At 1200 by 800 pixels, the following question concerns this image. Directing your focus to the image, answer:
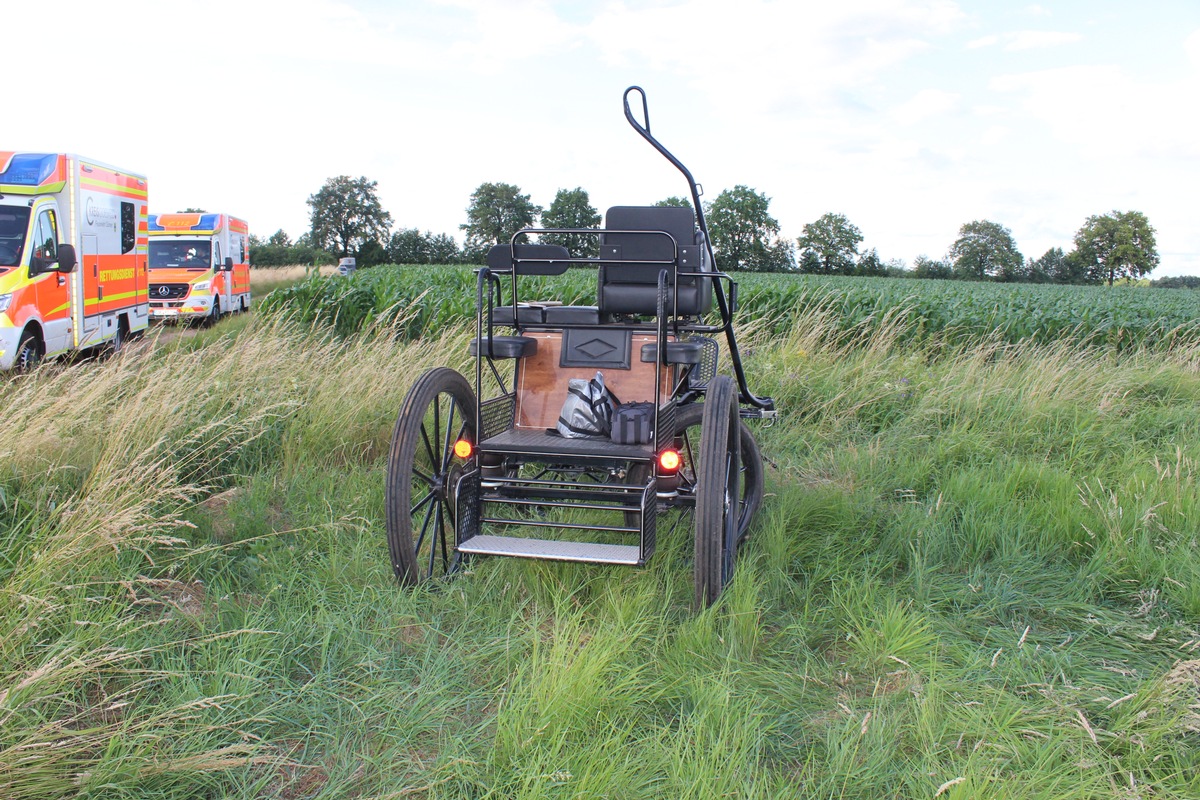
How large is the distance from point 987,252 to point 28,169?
98.8 m

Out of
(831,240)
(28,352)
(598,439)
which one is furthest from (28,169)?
(831,240)

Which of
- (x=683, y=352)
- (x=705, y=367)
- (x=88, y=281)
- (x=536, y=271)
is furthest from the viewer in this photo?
(x=88, y=281)

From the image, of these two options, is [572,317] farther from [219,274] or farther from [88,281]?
[219,274]

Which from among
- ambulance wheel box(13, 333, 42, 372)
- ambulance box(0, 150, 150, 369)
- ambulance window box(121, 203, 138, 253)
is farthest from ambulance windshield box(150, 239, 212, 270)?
ambulance wheel box(13, 333, 42, 372)

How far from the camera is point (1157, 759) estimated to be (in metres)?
2.53

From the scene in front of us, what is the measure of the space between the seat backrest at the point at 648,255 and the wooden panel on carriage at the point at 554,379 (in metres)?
0.24

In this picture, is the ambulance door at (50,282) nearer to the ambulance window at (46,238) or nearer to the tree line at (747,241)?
the ambulance window at (46,238)

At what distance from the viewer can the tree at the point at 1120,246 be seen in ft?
306

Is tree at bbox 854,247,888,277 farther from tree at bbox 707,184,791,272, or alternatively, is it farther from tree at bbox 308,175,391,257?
tree at bbox 308,175,391,257

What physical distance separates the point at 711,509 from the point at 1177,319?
1221cm

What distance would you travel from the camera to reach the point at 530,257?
163 inches

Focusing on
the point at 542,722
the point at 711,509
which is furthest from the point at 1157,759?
the point at 542,722

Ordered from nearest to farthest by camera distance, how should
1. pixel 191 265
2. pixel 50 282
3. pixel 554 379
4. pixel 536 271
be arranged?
1. pixel 536 271
2. pixel 554 379
3. pixel 50 282
4. pixel 191 265

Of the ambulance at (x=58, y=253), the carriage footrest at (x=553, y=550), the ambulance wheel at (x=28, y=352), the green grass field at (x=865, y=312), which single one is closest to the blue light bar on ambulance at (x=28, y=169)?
the ambulance at (x=58, y=253)
